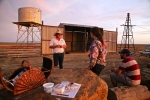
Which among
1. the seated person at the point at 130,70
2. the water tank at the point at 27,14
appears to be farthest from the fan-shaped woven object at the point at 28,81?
the water tank at the point at 27,14

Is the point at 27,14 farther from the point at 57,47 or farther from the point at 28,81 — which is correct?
the point at 28,81

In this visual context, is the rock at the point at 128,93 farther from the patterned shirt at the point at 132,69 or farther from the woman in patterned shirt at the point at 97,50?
the woman in patterned shirt at the point at 97,50

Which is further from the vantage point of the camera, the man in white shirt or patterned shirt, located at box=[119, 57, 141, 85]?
the man in white shirt

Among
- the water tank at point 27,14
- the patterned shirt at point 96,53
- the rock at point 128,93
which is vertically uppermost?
the water tank at point 27,14

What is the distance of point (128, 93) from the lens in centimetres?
328

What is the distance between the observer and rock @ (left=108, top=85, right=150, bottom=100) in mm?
3167

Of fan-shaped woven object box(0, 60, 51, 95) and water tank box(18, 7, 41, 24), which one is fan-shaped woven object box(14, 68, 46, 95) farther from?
water tank box(18, 7, 41, 24)

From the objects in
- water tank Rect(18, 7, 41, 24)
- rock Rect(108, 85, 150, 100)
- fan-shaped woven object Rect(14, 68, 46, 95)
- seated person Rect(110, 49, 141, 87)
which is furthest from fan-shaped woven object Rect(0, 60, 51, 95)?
water tank Rect(18, 7, 41, 24)

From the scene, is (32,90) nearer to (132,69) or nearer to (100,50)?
(100,50)

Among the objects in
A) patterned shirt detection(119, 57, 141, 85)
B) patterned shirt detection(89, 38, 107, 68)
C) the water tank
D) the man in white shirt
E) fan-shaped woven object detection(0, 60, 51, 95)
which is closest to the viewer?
fan-shaped woven object detection(0, 60, 51, 95)

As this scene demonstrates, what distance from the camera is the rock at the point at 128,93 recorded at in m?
3.17

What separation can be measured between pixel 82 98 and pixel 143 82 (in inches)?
155

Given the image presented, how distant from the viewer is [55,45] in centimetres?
497

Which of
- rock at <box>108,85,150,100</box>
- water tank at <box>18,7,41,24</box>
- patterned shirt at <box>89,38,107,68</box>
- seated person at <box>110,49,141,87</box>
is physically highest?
water tank at <box>18,7,41,24</box>
